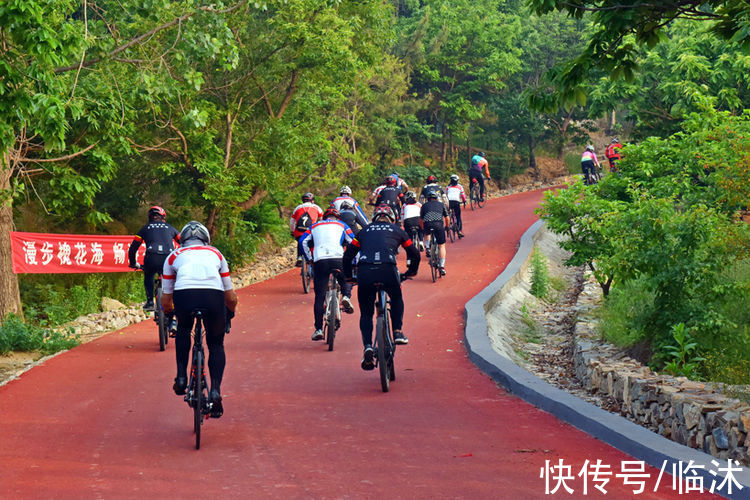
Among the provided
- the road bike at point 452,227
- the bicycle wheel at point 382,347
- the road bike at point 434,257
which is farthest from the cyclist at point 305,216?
the road bike at point 452,227

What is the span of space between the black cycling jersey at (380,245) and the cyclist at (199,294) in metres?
2.41

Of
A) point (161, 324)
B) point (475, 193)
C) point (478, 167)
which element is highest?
point (478, 167)

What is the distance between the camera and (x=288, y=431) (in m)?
8.36

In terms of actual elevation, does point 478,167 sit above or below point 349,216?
above

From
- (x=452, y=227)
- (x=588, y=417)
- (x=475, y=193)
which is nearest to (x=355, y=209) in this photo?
(x=452, y=227)

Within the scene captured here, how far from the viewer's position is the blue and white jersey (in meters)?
12.9

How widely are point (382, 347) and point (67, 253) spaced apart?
1022 cm

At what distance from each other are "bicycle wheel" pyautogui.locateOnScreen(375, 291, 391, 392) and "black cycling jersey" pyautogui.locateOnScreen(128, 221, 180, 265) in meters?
4.87

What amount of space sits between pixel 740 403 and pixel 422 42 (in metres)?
36.9

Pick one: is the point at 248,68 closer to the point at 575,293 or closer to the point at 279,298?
the point at 279,298

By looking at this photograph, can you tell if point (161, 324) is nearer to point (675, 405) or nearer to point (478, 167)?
point (675, 405)

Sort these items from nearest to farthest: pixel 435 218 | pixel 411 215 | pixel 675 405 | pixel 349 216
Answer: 1. pixel 675 405
2. pixel 349 216
3. pixel 435 218
4. pixel 411 215

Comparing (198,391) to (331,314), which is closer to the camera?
(198,391)

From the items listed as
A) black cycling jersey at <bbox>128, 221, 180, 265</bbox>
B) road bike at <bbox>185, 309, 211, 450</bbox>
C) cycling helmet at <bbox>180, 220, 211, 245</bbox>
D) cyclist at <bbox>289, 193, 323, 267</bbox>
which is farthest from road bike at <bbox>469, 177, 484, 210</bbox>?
road bike at <bbox>185, 309, 211, 450</bbox>
